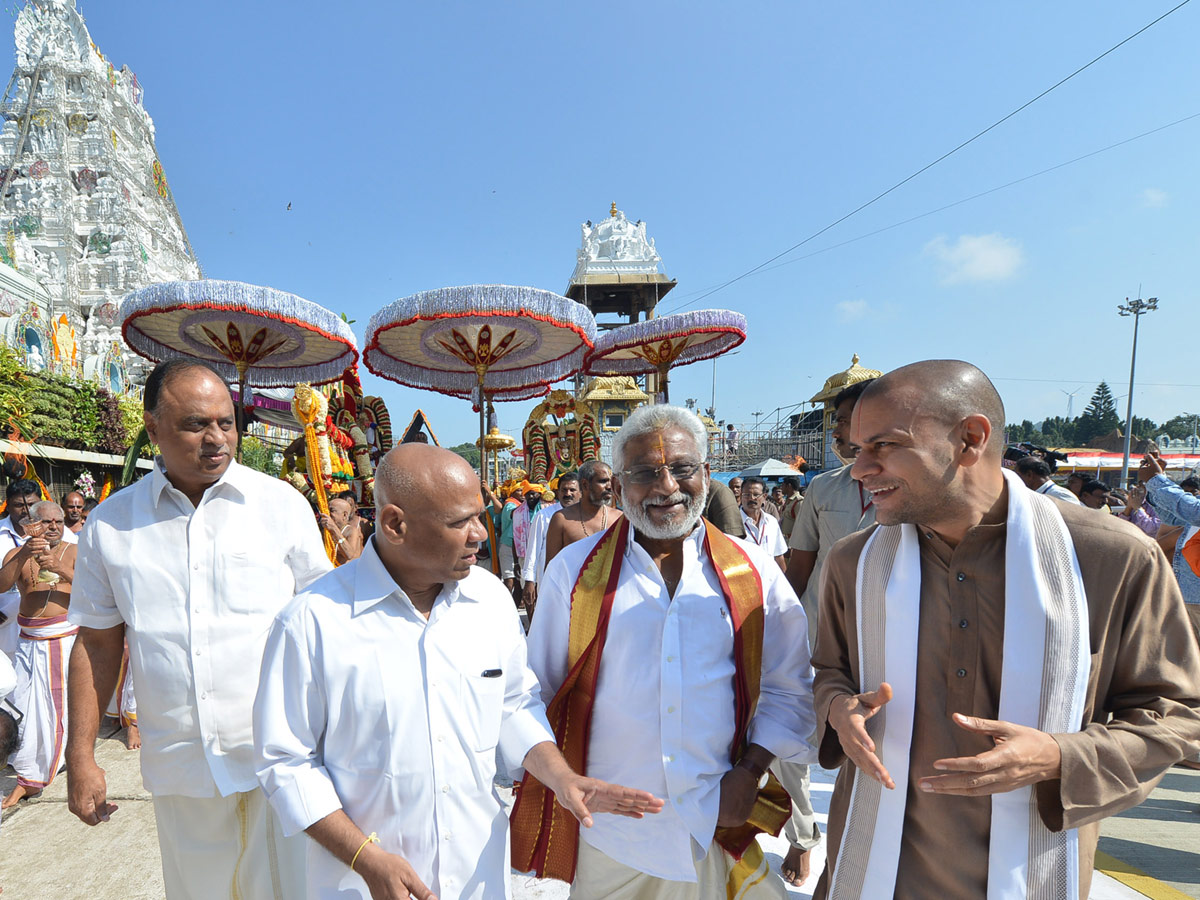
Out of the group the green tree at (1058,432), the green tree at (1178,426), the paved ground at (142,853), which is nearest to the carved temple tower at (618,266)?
the paved ground at (142,853)

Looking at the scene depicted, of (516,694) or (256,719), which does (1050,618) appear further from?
(256,719)

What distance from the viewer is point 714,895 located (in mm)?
1864

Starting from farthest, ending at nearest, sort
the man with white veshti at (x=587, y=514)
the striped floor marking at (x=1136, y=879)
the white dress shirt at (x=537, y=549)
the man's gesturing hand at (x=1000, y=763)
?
the white dress shirt at (x=537, y=549) → the man with white veshti at (x=587, y=514) → the striped floor marking at (x=1136, y=879) → the man's gesturing hand at (x=1000, y=763)

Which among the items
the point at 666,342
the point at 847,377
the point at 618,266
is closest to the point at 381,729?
the point at 666,342

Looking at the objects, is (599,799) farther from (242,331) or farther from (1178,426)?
(1178,426)

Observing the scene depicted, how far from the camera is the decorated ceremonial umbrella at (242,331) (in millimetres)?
6418

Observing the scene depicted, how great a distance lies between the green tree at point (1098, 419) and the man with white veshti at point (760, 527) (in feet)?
279

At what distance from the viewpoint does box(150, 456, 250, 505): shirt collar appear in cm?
202

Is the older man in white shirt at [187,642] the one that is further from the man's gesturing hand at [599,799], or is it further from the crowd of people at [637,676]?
the man's gesturing hand at [599,799]

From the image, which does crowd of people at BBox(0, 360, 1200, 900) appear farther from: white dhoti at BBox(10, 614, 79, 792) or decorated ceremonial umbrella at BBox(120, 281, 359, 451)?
decorated ceremonial umbrella at BBox(120, 281, 359, 451)

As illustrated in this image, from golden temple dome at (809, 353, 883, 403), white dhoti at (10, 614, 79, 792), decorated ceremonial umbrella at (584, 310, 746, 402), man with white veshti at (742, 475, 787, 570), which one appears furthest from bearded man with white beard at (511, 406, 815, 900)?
golden temple dome at (809, 353, 883, 403)

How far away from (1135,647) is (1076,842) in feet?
1.48

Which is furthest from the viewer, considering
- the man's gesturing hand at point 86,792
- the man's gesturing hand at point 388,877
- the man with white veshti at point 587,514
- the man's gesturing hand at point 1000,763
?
the man with white veshti at point 587,514

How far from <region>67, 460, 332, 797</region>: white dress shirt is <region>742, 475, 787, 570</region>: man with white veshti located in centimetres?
294
